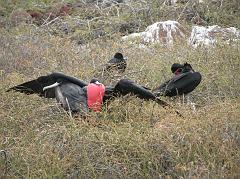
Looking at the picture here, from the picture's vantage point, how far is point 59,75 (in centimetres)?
462

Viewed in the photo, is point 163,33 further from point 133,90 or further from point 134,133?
point 134,133

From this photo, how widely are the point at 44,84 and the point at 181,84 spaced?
127 cm

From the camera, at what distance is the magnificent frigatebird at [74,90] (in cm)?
429

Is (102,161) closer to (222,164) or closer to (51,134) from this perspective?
(51,134)

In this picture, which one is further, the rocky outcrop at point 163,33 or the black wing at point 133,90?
the rocky outcrop at point 163,33

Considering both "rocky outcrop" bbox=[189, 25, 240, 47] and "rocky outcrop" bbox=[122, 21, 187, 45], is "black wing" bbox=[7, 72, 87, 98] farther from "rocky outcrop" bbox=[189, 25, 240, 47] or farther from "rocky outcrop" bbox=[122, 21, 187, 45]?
"rocky outcrop" bbox=[122, 21, 187, 45]

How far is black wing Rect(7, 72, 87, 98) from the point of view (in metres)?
4.62

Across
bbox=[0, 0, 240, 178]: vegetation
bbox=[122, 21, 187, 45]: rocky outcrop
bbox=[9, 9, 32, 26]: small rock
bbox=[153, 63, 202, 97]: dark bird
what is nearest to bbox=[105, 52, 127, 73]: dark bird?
bbox=[0, 0, 240, 178]: vegetation

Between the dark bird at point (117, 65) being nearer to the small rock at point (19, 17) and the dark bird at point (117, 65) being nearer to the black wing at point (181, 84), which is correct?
the black wing at point (181, 84)

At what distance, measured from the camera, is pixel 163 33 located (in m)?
8.30

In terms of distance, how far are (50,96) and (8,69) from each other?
2.01 m

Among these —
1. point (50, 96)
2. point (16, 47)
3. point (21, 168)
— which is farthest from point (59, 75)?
point (16, 47)

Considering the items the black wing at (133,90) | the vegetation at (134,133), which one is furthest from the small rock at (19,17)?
the black wing at (133,90)

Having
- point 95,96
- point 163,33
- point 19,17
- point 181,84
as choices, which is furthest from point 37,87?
point 19,17
